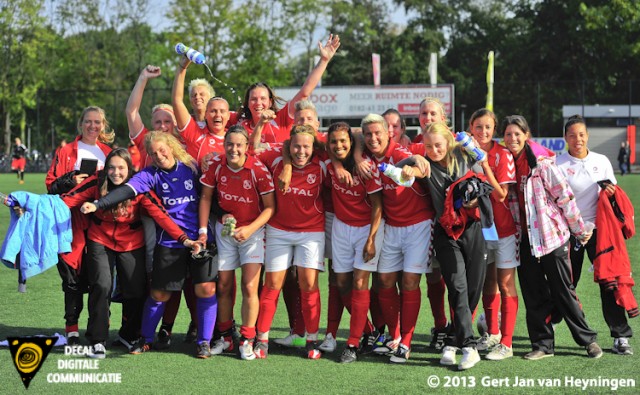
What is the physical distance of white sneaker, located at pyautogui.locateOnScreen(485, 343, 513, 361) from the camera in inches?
225

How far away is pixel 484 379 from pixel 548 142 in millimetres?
26202

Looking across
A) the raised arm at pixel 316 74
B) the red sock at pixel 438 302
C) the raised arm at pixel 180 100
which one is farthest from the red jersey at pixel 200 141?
the red sock at pixel 438 302

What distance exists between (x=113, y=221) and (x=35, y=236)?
0.56 meters

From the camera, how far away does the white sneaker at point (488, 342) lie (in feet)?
19.7

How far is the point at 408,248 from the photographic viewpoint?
18.9 feet

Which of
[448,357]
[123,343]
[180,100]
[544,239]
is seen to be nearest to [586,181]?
[544,239]

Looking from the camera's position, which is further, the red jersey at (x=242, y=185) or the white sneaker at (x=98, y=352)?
the red jersey at (x=242, y=185)

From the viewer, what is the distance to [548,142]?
30.0 metres

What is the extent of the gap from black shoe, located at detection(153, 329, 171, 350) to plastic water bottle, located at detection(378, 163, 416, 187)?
2.18 m

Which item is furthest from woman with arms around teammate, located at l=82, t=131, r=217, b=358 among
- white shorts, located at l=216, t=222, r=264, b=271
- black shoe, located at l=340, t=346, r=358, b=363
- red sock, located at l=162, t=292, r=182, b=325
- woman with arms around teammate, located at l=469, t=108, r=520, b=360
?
woman with arms around teammate, located at l=469, t=108, r=520, b=360

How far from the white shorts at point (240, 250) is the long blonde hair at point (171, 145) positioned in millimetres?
556

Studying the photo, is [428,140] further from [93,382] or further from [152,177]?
[93,382]

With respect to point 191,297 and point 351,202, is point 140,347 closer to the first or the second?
point 191,297

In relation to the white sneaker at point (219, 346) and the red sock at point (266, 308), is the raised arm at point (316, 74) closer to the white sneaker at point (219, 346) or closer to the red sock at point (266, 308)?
the red sock at point (266, 308)
